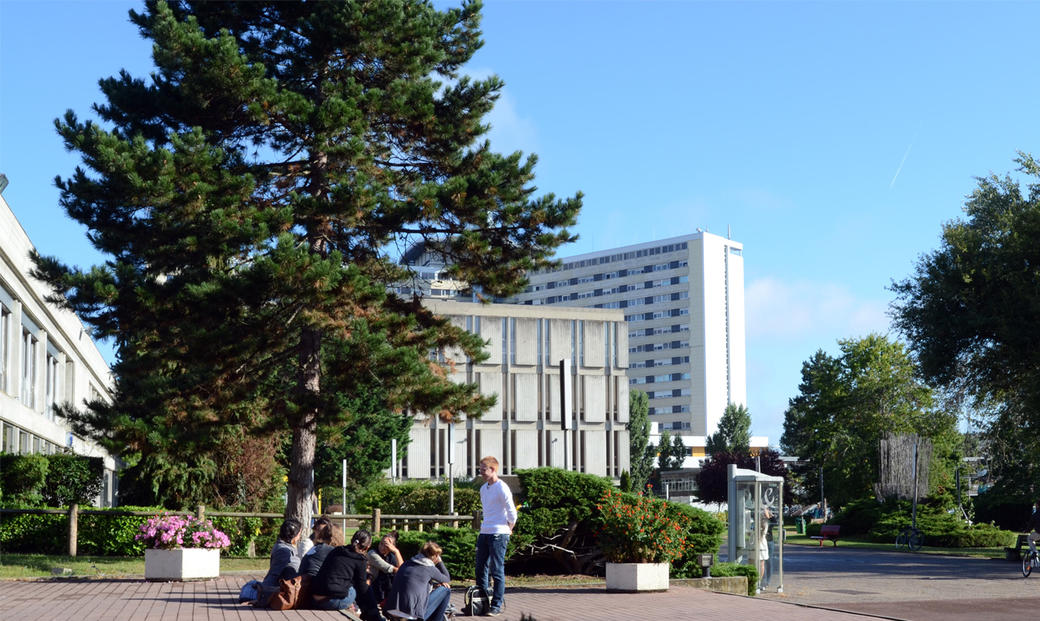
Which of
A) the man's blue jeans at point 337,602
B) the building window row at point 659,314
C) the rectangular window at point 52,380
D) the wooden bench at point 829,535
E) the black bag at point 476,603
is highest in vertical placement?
the building window row at point 659,314

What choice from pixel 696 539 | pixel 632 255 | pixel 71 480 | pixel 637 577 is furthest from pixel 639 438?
pixel 637 577

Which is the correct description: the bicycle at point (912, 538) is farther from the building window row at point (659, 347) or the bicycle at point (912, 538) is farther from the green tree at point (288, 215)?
the building window row at point (659, 347)

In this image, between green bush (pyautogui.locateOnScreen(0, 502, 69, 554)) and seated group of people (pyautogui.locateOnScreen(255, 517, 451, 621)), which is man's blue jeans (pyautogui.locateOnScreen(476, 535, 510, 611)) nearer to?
seated group of people (pyautogui.locateOnScreen(255, 517, 451, 621))

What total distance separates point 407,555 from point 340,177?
7208 millimetres

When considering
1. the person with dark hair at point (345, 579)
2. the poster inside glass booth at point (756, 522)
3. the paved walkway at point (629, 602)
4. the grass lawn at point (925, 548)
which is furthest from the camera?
the grass lawn at point (925, 548)

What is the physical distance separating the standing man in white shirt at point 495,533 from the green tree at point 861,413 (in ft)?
152

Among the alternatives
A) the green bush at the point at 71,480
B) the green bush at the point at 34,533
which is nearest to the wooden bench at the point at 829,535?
the green bush at the point at 71,480

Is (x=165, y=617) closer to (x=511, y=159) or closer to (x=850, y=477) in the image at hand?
(x=511, y=159)

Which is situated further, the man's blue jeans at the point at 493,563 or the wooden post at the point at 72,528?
the wooden post at the point at 72,528

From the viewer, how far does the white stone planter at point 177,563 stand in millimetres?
17484

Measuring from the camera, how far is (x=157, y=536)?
58.3 ft

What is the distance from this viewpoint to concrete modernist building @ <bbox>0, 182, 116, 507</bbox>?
2969 centimetres

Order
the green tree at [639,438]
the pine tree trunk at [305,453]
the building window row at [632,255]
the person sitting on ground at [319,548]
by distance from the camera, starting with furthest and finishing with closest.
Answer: the building window row at [632,255] → the green tree at [639,438] → the pine tree trunk at [305,453] → the person sitting on ground at [319,548]

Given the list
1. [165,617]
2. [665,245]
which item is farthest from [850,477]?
[665,245]
